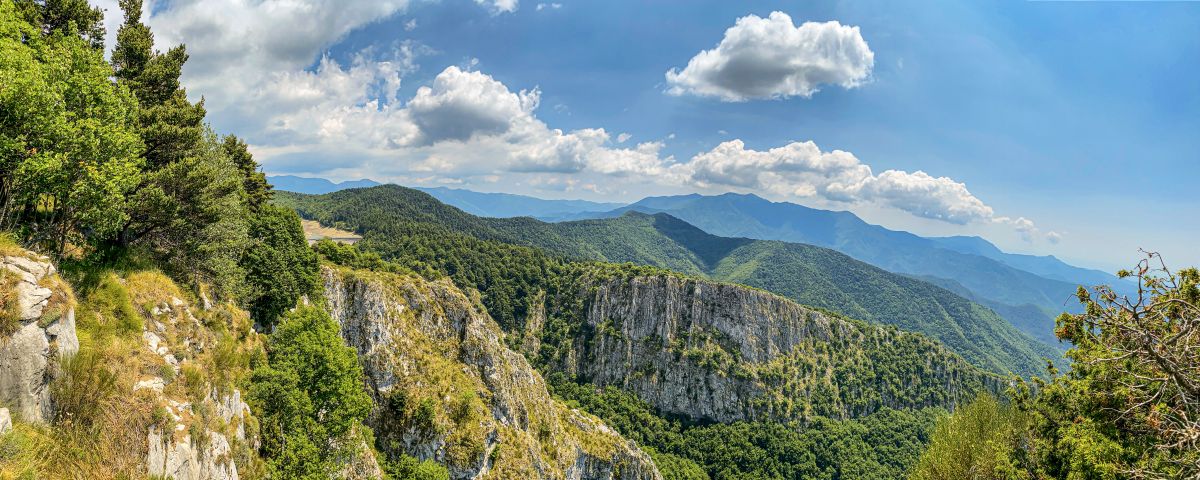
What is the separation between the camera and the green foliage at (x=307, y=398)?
25.1 metres

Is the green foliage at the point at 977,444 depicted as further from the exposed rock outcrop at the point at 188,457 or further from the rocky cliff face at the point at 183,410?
the rocky cliff face at the point at 183,410

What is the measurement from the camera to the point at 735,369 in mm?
155875

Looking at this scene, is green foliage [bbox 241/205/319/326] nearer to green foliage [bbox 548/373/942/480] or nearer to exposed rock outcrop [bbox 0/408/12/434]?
exposed rock outcrop [bbox 0/408/12/434]

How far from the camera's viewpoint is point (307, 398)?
27781 mm

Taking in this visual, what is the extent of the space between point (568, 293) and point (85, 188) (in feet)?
532

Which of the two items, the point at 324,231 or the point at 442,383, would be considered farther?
the point at 324,231

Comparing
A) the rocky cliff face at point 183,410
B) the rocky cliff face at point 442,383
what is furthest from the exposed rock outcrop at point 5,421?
the rocky cliff face at point 442,383

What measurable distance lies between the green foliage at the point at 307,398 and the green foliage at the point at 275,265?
2.24m

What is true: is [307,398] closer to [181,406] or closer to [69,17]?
[181,406]

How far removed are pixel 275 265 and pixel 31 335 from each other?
24422 millimetres

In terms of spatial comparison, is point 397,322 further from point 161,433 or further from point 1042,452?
point 1042,452

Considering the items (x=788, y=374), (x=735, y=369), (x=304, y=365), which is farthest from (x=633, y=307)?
Result: (x=304, y=365)

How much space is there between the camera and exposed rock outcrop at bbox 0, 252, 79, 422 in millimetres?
12094

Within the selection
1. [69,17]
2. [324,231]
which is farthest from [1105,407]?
[324,231]
